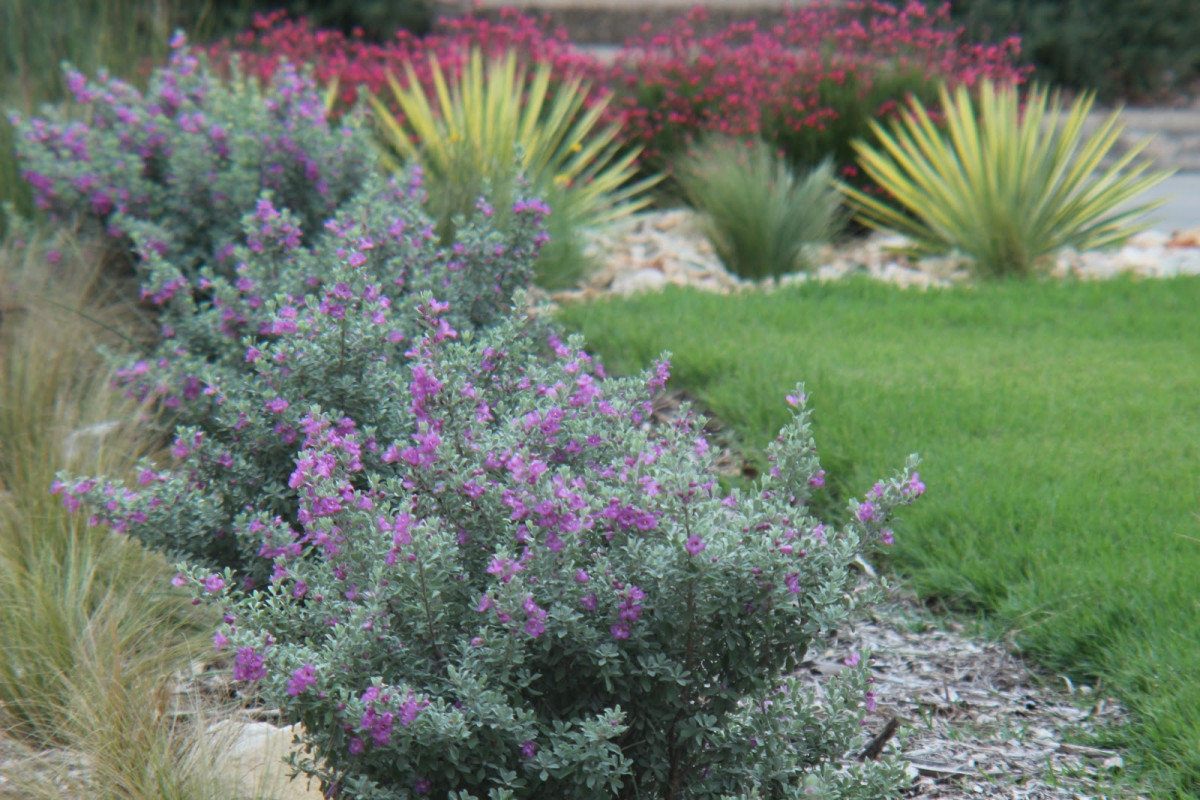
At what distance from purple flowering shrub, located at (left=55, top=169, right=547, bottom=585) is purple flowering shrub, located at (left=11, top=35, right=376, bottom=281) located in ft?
4.11

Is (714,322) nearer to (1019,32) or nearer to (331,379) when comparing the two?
(331,379)

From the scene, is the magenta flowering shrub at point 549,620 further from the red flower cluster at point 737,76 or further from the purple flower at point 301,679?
the red flower cluster at point 737,76

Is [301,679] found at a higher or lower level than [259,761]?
higher

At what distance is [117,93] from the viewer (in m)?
5.14

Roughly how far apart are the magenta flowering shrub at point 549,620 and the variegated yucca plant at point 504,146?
3192 mm

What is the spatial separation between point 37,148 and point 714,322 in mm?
2887

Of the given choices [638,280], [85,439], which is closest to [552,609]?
[85,439]

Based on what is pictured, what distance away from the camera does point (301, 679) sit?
169 cm

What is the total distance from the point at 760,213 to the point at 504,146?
1478mm

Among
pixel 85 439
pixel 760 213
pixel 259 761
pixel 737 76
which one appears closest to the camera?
pixel 259 761

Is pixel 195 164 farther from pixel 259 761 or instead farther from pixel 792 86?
pixel 792 86

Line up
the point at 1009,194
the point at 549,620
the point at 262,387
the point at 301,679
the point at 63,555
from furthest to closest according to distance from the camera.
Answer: the point at 1009,194
the point at 63,555
the point at 262,387
the point at 549,620
the point at 301,679

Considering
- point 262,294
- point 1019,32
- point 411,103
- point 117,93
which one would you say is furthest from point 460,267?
point 1019,32

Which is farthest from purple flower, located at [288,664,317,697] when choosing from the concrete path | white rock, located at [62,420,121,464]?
the concrete path
